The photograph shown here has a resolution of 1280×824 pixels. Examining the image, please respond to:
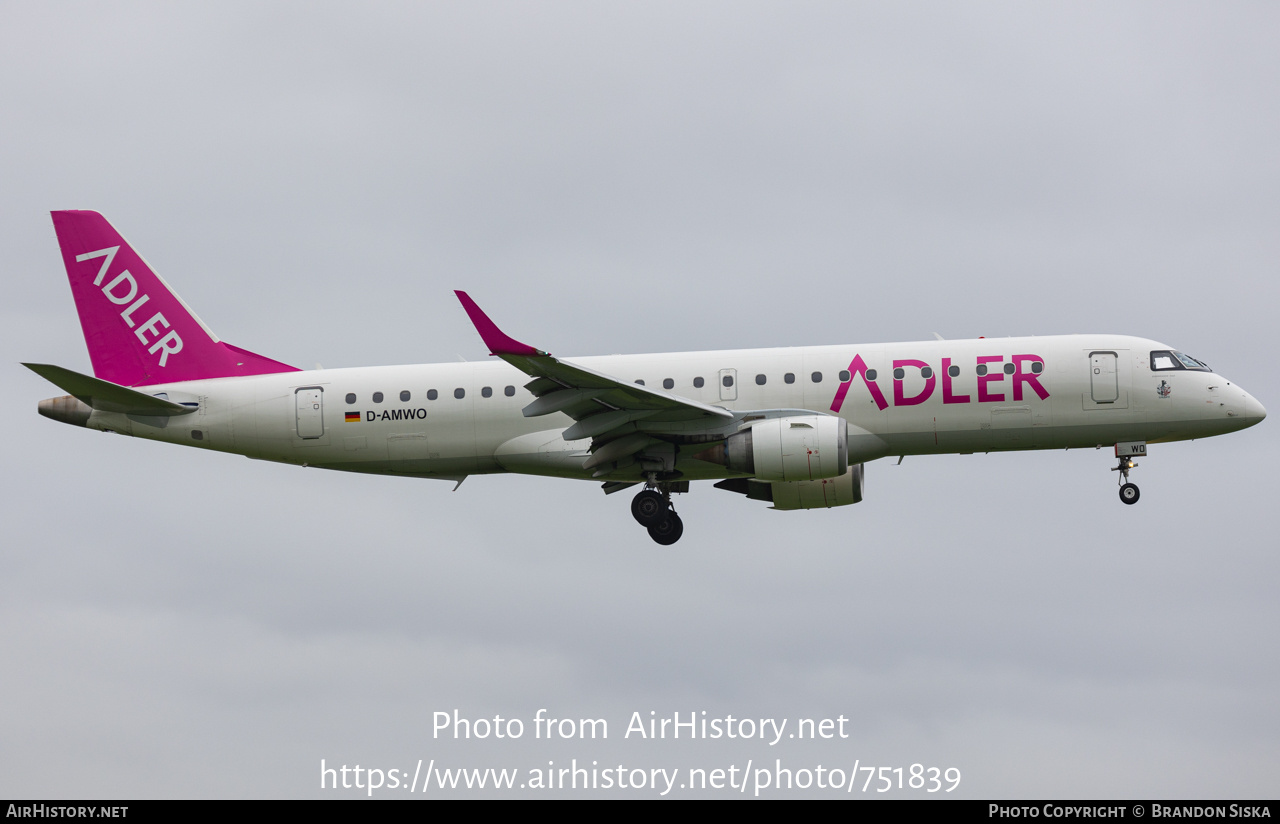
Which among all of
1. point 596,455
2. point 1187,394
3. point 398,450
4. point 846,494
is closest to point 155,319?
point 398,450

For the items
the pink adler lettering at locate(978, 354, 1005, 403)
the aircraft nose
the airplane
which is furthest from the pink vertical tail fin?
the aircraft nose

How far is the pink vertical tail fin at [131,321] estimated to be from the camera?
36.8m

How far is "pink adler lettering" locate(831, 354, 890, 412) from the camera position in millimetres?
33156

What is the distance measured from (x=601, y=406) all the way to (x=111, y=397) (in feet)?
42.2

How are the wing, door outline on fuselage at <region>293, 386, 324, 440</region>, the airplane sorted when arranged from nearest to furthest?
1. the wing
2. the airplane
3. door outline on fuselage at <region>293, 386, 324, 440</region>

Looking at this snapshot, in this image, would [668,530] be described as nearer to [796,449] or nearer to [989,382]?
[796,449]

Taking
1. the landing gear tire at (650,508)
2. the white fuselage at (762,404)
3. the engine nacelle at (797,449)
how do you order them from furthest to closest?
1. the landing gear tire at (650,508)
2. the white fuselage at (762,404)
3. the engine nacelle at (797,449)

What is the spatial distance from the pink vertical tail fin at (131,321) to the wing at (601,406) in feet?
29.3

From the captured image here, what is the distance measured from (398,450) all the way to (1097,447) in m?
17.8

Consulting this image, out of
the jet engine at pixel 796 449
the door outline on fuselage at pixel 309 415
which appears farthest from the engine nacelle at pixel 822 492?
the door outline on fuselage at pixel 309 415

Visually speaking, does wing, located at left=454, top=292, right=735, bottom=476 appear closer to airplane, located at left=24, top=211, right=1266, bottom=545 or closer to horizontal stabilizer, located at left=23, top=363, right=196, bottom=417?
airplane, located at left=24, top=211, right=1266, bottom=545

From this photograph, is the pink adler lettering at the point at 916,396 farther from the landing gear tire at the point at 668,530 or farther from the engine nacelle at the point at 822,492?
the landing gear tire at the point at 668,530

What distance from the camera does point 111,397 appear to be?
3488cm

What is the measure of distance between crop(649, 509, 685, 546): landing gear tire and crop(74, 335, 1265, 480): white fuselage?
1468 millimetres
